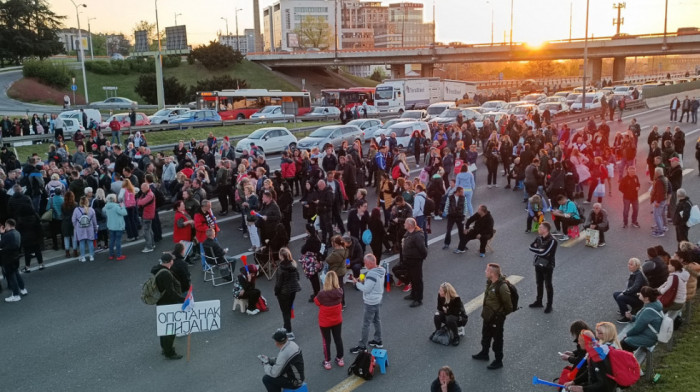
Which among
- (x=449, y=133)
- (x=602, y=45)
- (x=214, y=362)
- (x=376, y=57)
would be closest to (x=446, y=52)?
(x=376, y=57)

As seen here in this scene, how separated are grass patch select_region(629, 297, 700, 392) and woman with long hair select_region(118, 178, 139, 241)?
39.9ft

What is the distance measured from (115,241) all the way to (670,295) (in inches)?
474

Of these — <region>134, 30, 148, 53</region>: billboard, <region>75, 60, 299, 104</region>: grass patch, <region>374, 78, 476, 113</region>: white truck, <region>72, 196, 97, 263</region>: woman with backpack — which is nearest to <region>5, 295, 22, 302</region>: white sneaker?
<region>72, 196, 97, 263</region>: woman with backpack

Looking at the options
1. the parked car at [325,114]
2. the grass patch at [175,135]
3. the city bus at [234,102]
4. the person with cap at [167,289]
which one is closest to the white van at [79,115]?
the grass patch at [175,135]

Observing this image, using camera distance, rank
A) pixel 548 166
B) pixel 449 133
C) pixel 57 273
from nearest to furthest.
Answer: pixel 57 273 → pixel 548 166 → pixel 449 133

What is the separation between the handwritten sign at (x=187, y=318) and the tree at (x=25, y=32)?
87.1 m

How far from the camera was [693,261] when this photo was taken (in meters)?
10.2

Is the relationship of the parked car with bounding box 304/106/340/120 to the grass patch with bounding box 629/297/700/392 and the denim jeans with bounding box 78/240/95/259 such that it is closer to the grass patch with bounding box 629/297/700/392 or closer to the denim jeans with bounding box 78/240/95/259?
the denim jeans with bounding box 78/240/95/259

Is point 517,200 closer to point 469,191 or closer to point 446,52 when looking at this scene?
point 469,191

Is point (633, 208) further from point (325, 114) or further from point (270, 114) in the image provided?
point (325, 114)

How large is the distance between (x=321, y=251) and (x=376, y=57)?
7951cm

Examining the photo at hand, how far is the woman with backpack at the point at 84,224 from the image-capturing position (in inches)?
540

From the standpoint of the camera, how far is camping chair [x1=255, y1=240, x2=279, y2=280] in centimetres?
1267

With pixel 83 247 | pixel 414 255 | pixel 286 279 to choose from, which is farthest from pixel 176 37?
pixel 286 279
